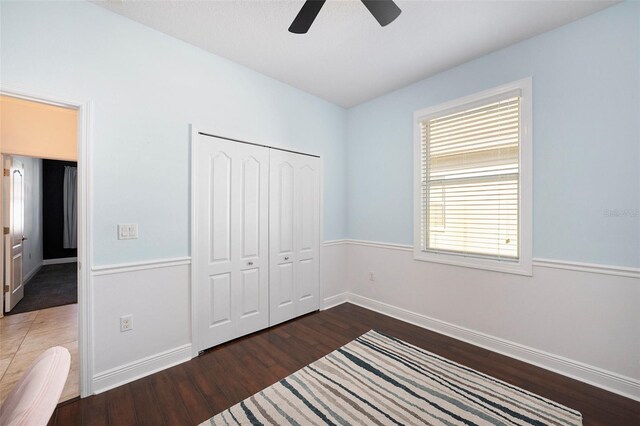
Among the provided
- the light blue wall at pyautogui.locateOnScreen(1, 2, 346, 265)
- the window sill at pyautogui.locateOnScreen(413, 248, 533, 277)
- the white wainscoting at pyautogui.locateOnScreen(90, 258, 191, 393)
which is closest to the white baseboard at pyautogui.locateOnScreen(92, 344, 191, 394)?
the white wainscoting at pyautogui.locateOnScreen(90, 258, 191, 393)

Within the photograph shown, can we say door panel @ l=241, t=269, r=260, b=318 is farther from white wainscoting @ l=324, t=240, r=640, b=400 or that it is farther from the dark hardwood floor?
white wainscoting @ l=324, t=240, r=640, b=400

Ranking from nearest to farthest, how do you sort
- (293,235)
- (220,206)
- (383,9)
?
(383,9)
(220,206)
(293,235)

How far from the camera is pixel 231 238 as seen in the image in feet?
9.01

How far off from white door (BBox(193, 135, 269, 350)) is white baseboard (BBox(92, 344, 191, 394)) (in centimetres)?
19

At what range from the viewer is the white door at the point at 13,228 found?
11.2ft

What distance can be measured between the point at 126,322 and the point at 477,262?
3106mm

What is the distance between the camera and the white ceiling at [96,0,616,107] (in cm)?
200

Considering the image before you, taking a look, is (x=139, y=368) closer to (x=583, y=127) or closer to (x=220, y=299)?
(x=220, y=299)

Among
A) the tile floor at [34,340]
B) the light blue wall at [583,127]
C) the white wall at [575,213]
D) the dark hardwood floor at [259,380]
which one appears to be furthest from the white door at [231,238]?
the light blue wall at [583,127]

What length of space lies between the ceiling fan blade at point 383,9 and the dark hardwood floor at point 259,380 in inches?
105

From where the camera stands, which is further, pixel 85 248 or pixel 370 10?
pixel 85 248

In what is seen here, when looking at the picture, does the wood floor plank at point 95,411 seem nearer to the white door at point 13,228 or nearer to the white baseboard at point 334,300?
the white baseboard at point 334,300

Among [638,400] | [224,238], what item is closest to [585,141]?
[638,400]

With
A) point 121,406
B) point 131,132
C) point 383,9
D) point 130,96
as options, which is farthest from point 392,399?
point 130,96
